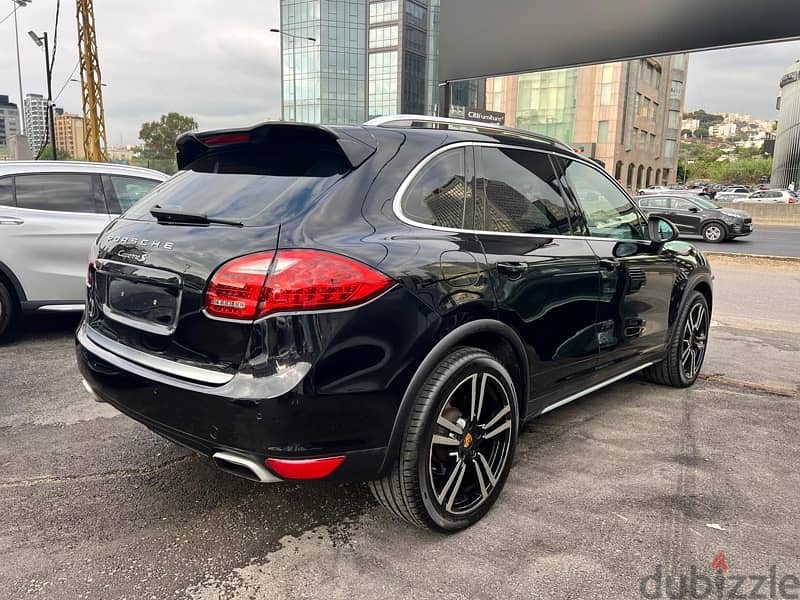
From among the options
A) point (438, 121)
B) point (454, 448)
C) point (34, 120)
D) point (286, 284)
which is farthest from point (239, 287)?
point (34, 120)

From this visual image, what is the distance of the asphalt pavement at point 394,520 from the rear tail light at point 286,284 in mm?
1070

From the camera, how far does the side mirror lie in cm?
431

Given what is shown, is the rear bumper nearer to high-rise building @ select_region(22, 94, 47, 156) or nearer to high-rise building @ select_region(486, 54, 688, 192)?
high-rise building @ select_region(22, 94, 47, 156)

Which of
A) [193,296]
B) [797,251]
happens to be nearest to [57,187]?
[193,296]

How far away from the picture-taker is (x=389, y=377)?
2344 millimetres

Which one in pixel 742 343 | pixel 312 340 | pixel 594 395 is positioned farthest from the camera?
pixel 742 343

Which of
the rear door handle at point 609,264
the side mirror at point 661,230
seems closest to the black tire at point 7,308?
the rear door handle at point 609,264

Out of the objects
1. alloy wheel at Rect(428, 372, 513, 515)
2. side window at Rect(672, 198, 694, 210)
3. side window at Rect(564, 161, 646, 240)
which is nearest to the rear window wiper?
alloy wheel at Rect(428, 372, 513, 515)

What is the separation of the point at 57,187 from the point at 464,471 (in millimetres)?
5056

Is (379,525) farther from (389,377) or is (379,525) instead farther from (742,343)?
(742,343)

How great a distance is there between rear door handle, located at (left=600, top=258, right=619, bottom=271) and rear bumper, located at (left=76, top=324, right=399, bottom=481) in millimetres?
1782

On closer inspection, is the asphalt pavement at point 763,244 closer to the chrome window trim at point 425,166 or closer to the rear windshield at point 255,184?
the chrome window trim at point 425,166

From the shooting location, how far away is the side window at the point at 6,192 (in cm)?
562

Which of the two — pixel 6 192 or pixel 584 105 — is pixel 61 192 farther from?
pixel 584 105
